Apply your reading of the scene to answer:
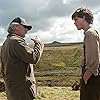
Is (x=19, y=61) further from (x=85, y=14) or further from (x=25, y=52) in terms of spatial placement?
(x=85, y=14)

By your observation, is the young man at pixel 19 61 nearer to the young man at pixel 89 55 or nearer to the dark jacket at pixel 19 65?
the dark jacket at pixel 19 65

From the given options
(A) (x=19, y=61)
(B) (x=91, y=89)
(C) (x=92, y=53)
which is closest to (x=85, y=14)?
(C) (x=92, y=53)

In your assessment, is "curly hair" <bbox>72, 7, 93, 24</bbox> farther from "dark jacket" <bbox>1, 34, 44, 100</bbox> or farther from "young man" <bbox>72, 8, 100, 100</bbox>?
"dark jacket" <bbox>1, 34, 44, 100</bbox>

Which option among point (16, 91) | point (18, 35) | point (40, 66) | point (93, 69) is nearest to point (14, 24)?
point (18, 35)

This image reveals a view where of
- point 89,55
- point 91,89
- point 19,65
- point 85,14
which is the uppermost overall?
point 85,14

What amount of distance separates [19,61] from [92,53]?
102 centimetres

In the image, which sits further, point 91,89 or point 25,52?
point 91,89

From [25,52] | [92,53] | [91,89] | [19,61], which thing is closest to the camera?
[25,52]

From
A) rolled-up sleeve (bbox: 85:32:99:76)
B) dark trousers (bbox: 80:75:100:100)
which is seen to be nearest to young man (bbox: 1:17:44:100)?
rolled-up sleeve (bbox: 85:32:99:76)

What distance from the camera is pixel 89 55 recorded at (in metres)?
4.97

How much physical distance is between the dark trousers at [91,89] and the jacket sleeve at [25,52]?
2.95 ft

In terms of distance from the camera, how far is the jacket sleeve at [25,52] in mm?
4660

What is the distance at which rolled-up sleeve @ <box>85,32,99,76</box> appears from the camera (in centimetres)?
496

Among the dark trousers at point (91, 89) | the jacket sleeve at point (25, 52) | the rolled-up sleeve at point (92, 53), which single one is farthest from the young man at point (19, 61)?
the dark trousers at point (91, 89)
